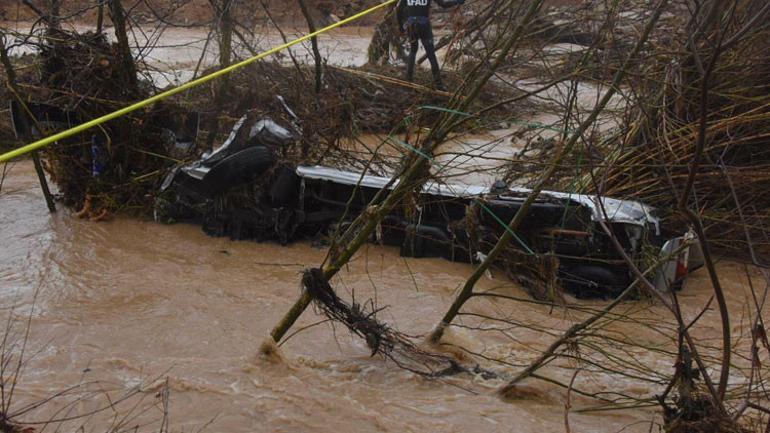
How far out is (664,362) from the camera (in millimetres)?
4387

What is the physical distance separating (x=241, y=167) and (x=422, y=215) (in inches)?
56.3

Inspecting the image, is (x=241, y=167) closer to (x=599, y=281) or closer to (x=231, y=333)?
(x=231, y=333)

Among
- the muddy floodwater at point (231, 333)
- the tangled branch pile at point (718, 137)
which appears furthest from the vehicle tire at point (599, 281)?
the tangled branch pile at point (718, 137)

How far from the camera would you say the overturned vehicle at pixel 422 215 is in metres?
5.10

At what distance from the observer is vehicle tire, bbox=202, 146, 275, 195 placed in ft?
18.7

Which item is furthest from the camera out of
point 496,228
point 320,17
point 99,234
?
point 320,17

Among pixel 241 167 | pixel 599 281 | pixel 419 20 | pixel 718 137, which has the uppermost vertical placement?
pixel 419 20

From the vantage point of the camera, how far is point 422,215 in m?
5.75

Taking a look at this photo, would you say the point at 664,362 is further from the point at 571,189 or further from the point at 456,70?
the point at 456,70

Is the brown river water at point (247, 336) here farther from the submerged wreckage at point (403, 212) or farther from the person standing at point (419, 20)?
the person standing at point (419, 20)

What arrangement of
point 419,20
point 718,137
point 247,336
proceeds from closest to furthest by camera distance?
point 247,336, point 718,137, point 419,20

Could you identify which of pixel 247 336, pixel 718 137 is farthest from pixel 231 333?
pixel 718 137

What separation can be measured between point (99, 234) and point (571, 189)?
383cm

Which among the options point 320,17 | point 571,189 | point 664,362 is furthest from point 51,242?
point 320,17
